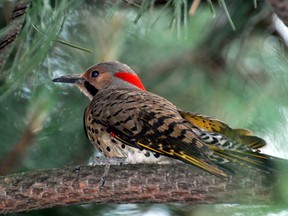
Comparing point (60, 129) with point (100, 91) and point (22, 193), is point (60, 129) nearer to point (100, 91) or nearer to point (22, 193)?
point (100, 91)

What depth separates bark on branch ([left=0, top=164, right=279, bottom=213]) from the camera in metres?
2.30

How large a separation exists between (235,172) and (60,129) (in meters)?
1.12

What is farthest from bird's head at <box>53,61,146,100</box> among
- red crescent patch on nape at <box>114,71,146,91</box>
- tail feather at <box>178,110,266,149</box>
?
tail feather at <box>178,110,266,149</box>

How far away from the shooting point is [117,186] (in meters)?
2.39

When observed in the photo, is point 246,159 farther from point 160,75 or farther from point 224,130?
point 160,75

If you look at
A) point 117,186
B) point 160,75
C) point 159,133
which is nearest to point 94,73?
point 160,75

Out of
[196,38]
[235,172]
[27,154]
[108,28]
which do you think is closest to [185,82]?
[196,38]

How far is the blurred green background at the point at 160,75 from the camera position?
2750 mm

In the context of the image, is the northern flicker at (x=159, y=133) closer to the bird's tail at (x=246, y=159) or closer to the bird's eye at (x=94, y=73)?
the bird's tail at (x=246, y=159)

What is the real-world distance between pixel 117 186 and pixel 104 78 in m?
1.23

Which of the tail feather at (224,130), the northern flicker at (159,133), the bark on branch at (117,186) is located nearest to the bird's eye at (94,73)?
the northern flicker at (159,133)

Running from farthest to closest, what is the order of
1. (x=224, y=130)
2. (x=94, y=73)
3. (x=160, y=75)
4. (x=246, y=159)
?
(x=94, y=73) → (x=160, y=75) → (x=224, y=130) → (x=246, y=159)

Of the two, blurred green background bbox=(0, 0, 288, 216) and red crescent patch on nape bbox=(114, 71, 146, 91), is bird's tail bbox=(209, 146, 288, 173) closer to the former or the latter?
blurred green background bbox=(0, 0, 288, 216)

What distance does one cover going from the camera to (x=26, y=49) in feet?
7.65
